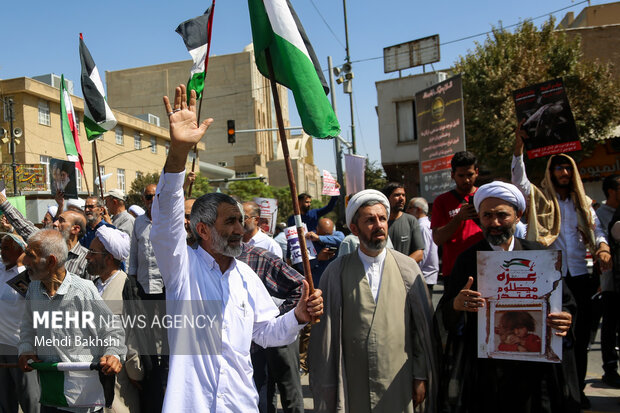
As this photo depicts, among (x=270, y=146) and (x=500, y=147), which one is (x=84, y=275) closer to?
(x=500, y=147)

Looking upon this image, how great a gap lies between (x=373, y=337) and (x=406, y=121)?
2220cm

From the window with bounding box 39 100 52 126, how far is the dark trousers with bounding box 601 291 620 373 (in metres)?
37.6

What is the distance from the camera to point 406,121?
24.6 m

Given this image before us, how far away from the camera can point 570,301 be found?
10.4ft

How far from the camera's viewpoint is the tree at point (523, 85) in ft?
57.1

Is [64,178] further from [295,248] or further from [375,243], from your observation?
[375,243]

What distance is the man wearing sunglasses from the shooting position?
477 cm

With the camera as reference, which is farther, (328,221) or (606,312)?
(328,221)

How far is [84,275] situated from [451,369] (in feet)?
10.8

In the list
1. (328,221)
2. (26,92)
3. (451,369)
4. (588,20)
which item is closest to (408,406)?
(451,369)

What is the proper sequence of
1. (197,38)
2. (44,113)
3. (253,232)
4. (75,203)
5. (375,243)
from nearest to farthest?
(375,243) → (197,38) → (253,232) → (75,203) → (44,113)

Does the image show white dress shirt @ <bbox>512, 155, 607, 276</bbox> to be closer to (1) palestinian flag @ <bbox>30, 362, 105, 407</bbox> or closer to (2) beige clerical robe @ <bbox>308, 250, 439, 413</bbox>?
(2) beige clerical robe @ <bbox>308, 250, 439, 413</bbox>

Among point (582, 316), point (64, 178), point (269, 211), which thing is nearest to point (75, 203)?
point (64, 178)

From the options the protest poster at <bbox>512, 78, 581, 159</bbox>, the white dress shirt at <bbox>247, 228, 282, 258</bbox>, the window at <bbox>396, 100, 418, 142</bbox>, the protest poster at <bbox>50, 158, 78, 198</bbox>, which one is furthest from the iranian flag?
the window at <bbox>396, 100, 418, 142</bbox>
